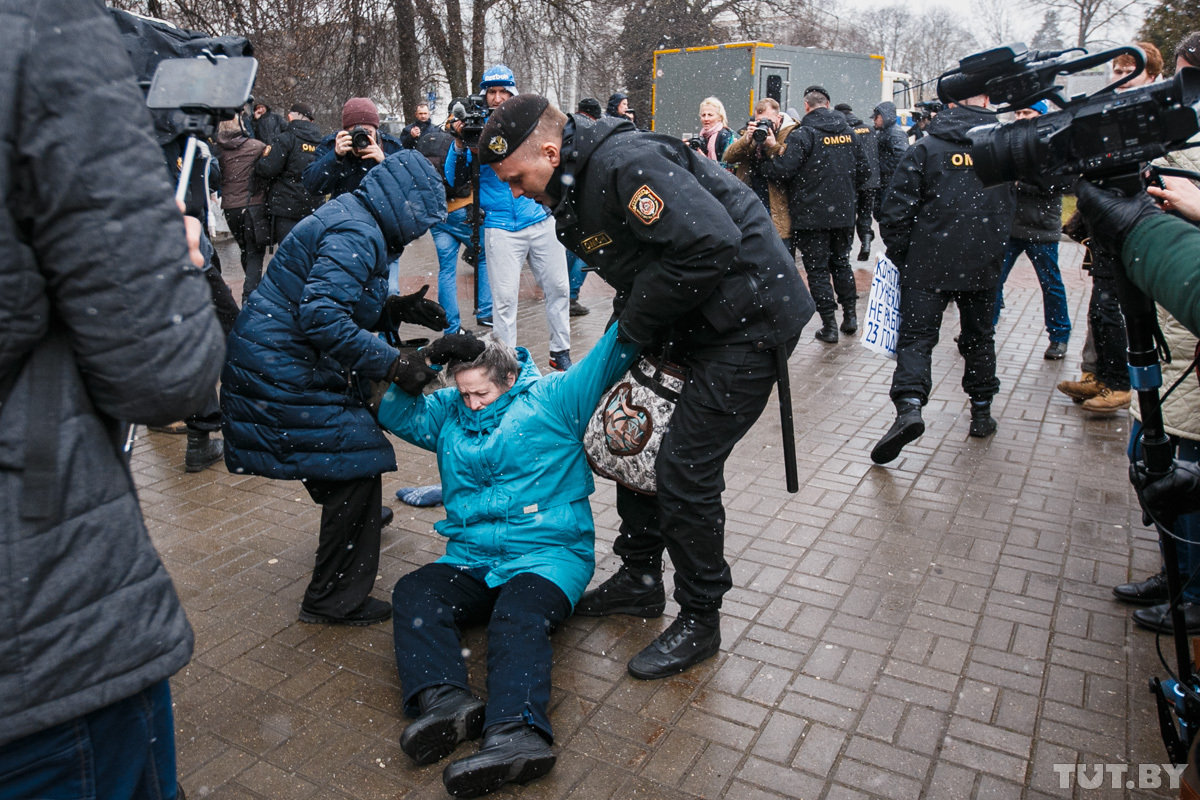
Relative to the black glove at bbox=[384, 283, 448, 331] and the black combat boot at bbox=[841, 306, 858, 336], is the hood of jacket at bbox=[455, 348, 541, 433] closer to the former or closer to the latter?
the black glove at bbox=[384, 283, 448, 331]

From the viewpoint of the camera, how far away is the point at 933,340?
5.54 metres

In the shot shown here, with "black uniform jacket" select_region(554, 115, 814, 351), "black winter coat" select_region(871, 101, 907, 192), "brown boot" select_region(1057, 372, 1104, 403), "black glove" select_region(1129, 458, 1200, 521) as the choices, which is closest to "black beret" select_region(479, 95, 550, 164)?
"black uniform jacket" select_region(554, 115, 814, 351)

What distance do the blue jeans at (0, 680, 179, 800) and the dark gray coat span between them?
60mm

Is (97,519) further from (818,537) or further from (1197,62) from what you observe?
(1197,62)

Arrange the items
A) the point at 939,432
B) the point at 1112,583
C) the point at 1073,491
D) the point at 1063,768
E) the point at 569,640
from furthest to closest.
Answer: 1. the point at 939,432
2. the point at 1073,491
3. the point at 1112,583
4. the point at 569,640
5. the point at 1063,768

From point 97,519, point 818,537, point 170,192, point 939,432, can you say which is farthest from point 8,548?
point 939,432

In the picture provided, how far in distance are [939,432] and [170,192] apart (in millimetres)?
5290

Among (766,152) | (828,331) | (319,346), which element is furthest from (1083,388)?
(319,346)

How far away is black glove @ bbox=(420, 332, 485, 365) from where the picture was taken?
3.31m

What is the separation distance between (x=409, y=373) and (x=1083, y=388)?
4.85 metres

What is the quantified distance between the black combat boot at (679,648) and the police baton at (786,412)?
0.58m

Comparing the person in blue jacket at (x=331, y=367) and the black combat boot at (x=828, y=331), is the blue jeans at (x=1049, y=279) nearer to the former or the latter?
the black combat boot at (x=828, y=331)

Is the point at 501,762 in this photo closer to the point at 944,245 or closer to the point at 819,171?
the point at 944,245

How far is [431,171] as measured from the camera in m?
3.59
